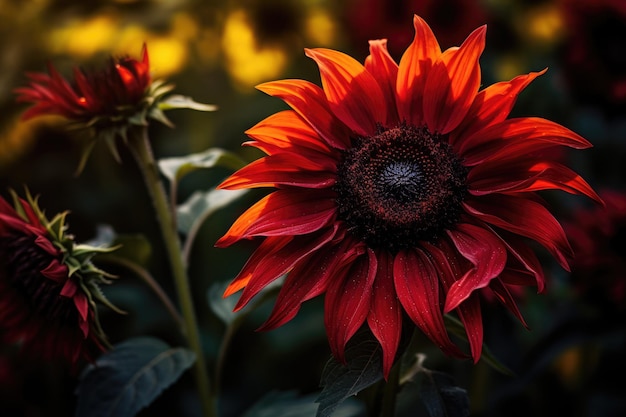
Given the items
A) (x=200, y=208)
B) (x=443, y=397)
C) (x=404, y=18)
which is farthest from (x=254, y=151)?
(x=443, y=397)

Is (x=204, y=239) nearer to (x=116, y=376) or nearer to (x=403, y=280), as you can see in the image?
(x=116, y=376)

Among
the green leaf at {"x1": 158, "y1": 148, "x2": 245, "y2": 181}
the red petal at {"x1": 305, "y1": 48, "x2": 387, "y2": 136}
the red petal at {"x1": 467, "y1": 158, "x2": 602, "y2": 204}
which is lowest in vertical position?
the red petal at {"x1": 467, "y1": 158, "x2": 602, "y2": 204}

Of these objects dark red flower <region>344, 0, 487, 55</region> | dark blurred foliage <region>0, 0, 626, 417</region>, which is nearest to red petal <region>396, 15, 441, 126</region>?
dark blurred foliage <region>0, 0, 626, 417</region>

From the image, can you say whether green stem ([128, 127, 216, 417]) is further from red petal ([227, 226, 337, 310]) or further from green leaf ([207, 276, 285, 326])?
red petal ([227, 226, 337, 310])

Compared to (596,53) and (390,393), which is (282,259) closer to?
(390,393)

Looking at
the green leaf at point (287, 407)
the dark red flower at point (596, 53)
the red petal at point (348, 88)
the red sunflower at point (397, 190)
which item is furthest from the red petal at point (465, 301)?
the dark red flower at point (596, 53)

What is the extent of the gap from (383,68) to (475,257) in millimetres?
148

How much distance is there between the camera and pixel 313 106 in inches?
21.7

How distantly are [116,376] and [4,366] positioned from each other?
1.13 feet

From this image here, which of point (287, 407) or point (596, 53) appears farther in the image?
point (596, 53)

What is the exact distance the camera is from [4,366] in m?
0.91

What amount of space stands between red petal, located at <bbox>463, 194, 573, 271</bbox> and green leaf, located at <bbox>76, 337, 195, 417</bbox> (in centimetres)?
25

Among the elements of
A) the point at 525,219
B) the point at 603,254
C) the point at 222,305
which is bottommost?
the point at 603,254

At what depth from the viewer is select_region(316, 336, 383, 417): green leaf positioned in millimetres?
475
